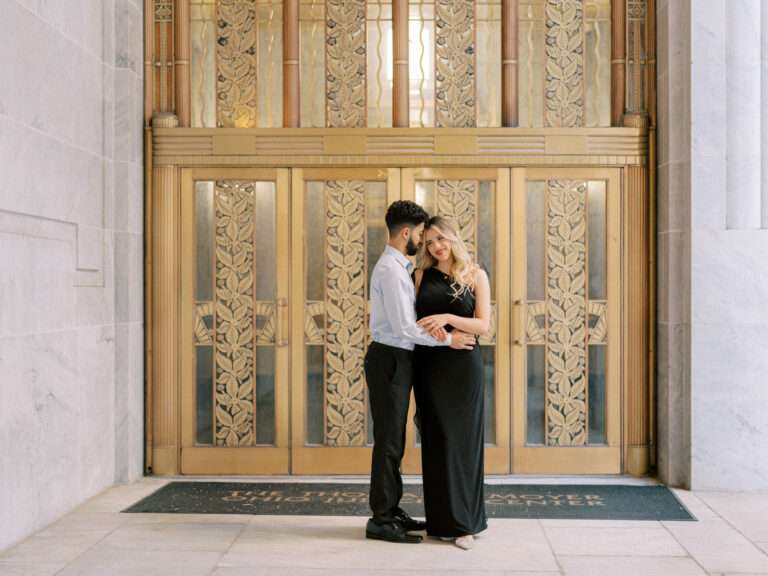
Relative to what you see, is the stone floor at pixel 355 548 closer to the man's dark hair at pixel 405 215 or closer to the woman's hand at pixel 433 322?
the woman's hand at pixel 433 322

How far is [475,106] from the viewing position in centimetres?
617

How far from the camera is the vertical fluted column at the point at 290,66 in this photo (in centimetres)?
616

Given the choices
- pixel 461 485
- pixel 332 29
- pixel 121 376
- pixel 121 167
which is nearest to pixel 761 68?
pixel 332 29

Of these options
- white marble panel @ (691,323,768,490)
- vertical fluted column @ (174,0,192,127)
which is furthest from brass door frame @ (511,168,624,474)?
vertical fluted column @ (174,0,192,127)

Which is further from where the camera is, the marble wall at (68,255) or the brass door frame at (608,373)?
the brass door frame at (608,373)

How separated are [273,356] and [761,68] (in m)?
3.74

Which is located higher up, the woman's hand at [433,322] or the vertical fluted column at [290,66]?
the vertical fluted column at [290,66]

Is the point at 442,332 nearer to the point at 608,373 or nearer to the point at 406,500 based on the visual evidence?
the point at 406,500

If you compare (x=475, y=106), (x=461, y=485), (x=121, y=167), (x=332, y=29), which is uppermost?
(x=332, y=29)

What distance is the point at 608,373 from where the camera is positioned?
20.2ft

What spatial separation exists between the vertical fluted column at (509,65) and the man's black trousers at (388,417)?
2.28 meters

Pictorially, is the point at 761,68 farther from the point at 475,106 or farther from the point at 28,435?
the point at 28,435

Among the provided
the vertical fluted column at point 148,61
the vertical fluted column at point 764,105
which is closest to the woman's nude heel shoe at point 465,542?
the vertical fluted column at point 764,105

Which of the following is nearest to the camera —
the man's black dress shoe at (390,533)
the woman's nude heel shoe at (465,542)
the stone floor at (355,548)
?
the stone floor at (355,548)
